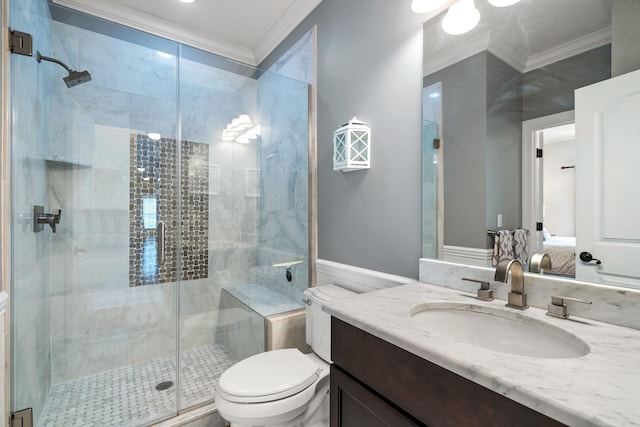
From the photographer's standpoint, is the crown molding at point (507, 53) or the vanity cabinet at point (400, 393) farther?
the crown molding at point (507, 53)

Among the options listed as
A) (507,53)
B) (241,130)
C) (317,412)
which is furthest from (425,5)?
(317,412)

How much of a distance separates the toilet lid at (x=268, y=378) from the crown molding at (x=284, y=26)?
2186mm

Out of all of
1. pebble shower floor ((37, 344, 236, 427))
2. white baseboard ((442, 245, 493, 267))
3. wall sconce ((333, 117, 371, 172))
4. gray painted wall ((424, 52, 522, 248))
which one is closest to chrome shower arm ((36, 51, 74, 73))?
wall sconce ((333, 117, 371, 172))

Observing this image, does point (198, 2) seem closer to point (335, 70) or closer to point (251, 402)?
point (335, 70)

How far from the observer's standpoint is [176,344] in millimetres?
2055

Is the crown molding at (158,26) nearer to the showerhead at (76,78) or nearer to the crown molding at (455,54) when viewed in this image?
the showerhead at (76,78)

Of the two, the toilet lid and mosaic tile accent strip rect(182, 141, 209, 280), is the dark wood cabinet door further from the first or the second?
mosaic tile accent strip rect(182, 141, 209, 280)

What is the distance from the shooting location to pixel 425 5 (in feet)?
4.00

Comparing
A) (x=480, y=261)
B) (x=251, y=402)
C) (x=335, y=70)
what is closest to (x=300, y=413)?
(x=251, y=402)

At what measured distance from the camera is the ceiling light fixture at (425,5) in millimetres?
1199

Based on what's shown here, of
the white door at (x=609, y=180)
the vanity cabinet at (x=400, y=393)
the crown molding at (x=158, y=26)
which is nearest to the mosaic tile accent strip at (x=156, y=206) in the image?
the crown molding at (x=158, y=26)

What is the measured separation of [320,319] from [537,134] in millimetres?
1239

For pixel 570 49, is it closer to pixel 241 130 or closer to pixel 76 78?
pixel 241 130

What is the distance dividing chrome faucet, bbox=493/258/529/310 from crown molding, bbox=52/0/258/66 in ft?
8.88
